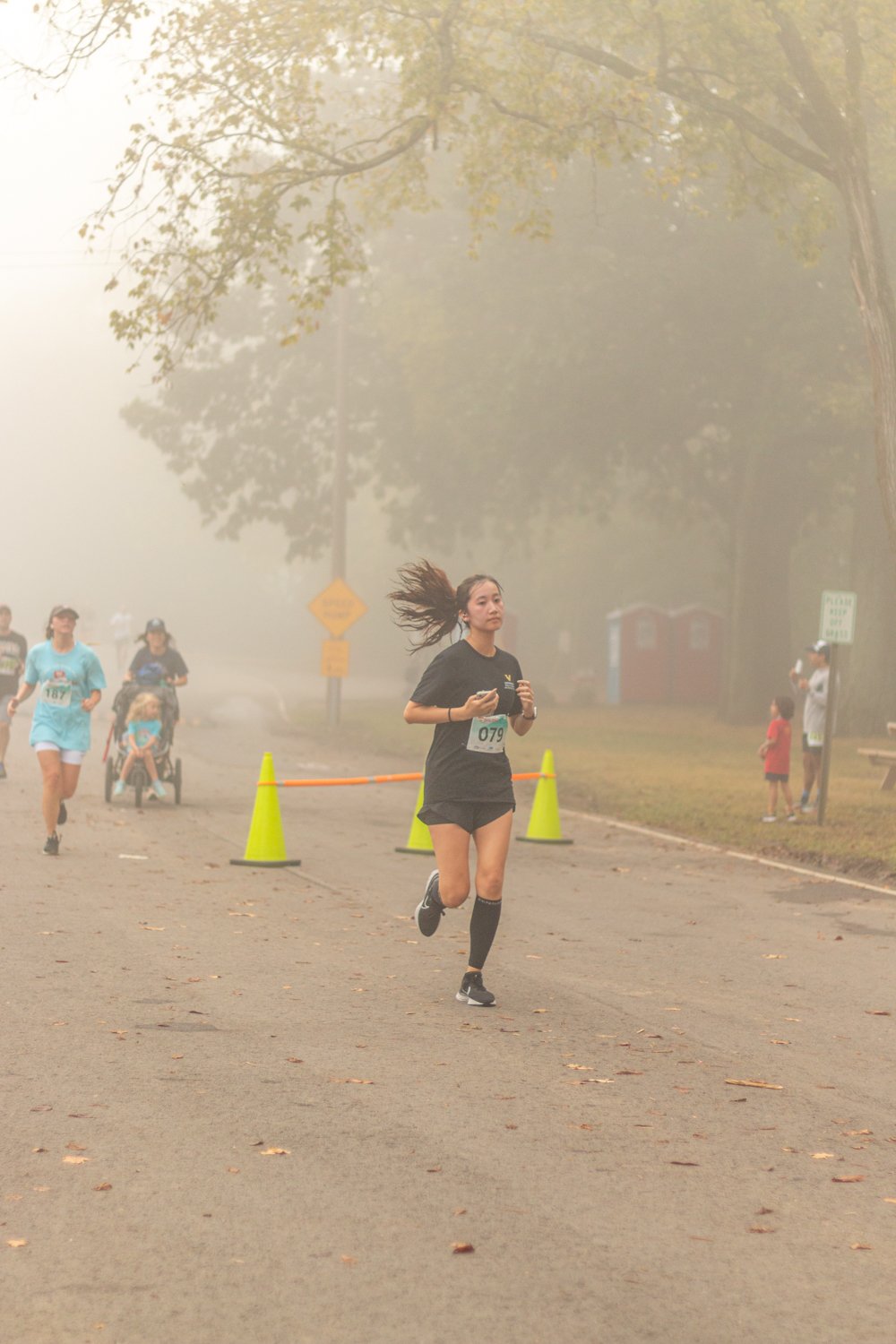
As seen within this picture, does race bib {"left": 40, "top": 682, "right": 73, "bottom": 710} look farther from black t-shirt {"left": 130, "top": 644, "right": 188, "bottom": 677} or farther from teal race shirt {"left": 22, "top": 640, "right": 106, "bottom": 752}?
black t-shirt {"left": 130, "top": 644, "right": 188, "bottom": 677}

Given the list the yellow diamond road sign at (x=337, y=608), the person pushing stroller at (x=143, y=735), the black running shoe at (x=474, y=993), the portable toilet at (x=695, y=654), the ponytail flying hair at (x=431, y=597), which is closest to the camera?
the black running shoe at (x=474, y=993)

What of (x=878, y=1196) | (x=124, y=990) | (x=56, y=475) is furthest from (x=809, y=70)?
(x=56, y=475)

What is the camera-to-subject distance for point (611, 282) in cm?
3425

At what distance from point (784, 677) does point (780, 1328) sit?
35.2m

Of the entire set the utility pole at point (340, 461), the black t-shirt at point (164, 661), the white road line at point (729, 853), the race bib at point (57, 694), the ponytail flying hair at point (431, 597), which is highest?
the utility pole at point (340, 461)

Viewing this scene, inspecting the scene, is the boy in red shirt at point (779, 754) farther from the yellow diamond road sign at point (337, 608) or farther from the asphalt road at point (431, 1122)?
the yellow diamond road sign at point (337, 608)

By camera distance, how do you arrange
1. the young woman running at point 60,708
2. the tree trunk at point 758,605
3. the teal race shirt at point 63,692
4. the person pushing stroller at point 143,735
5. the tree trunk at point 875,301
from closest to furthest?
the young woman running at point 60,708 < the teal race shirt at point 63,692 < the person pushing stroller at point 143,735 < the tree trunk at point 875,301 < the tree trunk at point 758,605

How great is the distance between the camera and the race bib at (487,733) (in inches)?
345

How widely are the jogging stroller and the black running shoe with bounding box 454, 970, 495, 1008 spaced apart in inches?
378

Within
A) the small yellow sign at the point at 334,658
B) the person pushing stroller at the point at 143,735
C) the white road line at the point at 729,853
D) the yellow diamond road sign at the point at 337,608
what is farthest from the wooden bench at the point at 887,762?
the small yellow sign at the point at 334,658

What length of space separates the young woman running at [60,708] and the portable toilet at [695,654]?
34.9 metres

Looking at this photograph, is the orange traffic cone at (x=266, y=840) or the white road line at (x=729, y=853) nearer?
the orange traffic cone at (x=266, y=840)

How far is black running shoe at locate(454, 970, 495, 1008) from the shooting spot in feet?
28.1

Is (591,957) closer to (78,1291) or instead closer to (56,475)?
(78,1291)
